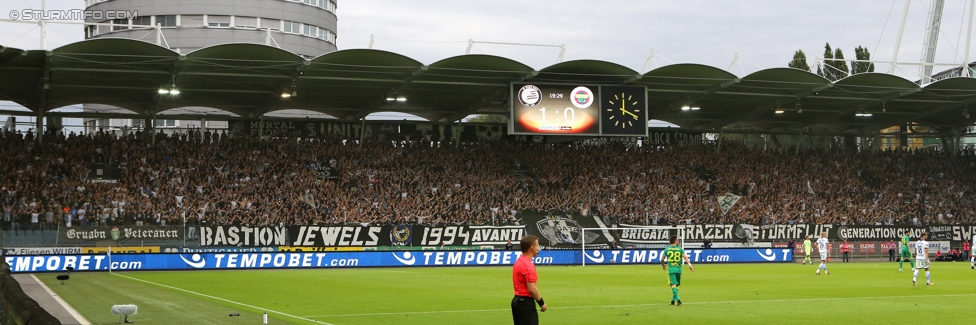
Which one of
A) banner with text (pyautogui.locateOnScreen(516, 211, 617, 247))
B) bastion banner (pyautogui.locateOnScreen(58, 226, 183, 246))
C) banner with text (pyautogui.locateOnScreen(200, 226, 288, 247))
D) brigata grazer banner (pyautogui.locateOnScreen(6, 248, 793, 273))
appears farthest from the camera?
banner with text (pyautogui.locateOnScreen(516, 211, 617, 247))

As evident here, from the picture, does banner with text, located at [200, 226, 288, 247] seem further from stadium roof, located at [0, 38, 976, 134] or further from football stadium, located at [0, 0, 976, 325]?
stadium roof, located at [0, 38, 976, 134]

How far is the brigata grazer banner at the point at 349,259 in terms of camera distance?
35781 mm

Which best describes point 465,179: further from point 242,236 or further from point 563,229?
point 242,236

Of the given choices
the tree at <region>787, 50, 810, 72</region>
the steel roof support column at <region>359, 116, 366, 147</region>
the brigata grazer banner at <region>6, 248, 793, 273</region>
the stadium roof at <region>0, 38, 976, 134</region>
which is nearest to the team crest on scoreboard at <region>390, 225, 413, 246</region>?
the brigata grazer banner at <region>6, 248, 793, 273</region>

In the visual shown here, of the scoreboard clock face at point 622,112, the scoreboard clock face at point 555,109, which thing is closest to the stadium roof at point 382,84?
the scoreboard clock face at point 622,112

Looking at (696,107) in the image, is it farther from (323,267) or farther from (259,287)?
(259,287)

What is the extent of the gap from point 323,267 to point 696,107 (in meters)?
25.1

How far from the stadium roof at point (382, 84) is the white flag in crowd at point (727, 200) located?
17.5ft

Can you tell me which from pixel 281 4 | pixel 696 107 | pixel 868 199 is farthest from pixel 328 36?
pixel 868 199

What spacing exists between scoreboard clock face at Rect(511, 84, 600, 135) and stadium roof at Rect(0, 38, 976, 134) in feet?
2.55

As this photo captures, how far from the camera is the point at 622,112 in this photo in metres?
47.0

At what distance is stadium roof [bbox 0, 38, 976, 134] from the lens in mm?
41031

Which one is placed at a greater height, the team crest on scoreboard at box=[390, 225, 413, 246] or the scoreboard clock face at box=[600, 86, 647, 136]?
the scoreboard clock face at box=[600, 86, 647, 136]

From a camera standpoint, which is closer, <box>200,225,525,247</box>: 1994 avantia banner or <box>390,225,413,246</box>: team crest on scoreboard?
<box>200,225,525,247</box>: 1994 avantia banner
